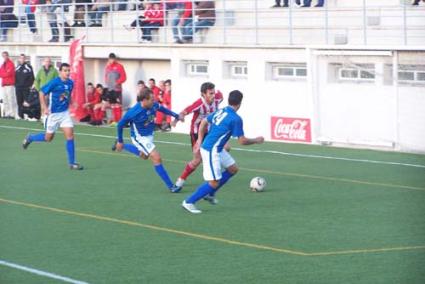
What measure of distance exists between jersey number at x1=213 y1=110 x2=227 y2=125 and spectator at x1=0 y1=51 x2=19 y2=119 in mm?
19859

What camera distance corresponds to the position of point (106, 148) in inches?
1000

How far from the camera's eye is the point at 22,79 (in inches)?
1344

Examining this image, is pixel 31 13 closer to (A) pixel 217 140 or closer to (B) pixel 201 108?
(B) pixel 201 108


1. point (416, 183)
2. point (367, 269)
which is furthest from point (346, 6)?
point (367, 269)

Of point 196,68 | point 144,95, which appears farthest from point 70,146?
point 196,68

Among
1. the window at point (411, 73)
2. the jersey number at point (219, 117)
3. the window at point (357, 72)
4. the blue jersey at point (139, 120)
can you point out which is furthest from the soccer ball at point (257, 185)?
the window at point (357, 72)

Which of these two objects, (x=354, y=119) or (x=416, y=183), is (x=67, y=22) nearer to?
(x=354, y=119)

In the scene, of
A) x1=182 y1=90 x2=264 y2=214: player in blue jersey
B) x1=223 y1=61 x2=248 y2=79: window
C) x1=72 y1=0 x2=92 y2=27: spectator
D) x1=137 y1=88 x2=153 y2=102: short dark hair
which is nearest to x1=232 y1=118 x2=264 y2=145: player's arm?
x1=182 y1=90 x2=264 y2=214: player in blue jersey

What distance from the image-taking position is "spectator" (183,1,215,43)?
2964 centimetres

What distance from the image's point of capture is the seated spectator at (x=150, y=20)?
31.4m

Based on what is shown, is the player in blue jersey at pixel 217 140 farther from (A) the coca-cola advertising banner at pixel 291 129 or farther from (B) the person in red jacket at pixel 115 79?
(B) the person in red jacket at pixel 115 79

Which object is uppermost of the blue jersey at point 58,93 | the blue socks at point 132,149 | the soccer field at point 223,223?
the blue jersey at point 58,93

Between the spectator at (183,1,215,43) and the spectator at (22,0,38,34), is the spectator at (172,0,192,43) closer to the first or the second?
the spectator at (183,1,215,43)

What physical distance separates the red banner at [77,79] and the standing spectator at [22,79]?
1.50m
